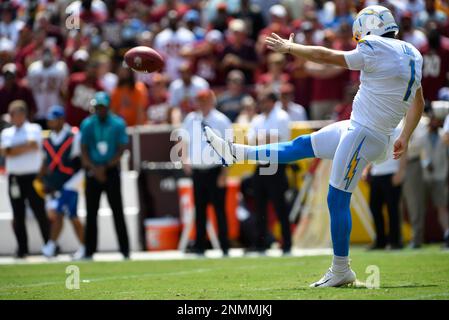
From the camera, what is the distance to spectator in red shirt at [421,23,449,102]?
47.9ft

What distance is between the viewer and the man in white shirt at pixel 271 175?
43.8 feet

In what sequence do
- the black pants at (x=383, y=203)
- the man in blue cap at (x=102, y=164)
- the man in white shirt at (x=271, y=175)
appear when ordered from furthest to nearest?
the man in blue cap at (x=102, y=164), the man in white shirt at (x=271, y=175), the black pants at (x=383, y=203)

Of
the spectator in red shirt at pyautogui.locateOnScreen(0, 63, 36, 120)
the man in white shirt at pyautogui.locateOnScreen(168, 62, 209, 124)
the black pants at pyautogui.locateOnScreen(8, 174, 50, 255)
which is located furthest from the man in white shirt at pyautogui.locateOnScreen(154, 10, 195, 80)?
the black pants at pyautogui.locateOnScreen(8, 174, 50, 255)

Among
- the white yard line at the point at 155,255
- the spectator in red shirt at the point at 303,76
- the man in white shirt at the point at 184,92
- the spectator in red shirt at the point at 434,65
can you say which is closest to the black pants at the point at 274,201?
the white yard line at the point at 155,255

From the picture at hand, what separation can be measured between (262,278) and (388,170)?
4.62 meters

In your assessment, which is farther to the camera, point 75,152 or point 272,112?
point 75,152

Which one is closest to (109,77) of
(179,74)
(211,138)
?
(179,74)

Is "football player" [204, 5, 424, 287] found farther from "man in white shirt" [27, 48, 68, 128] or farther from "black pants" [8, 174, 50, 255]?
"man in white shirt" [27, 48, 68, 128]

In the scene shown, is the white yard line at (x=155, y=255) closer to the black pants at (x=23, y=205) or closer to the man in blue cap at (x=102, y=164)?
the black pants at (x=23, y=205)

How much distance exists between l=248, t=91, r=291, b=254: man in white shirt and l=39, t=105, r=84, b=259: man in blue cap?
2.86m

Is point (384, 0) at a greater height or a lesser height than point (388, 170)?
greater

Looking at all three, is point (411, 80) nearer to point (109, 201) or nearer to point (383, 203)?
point (383, 203)
